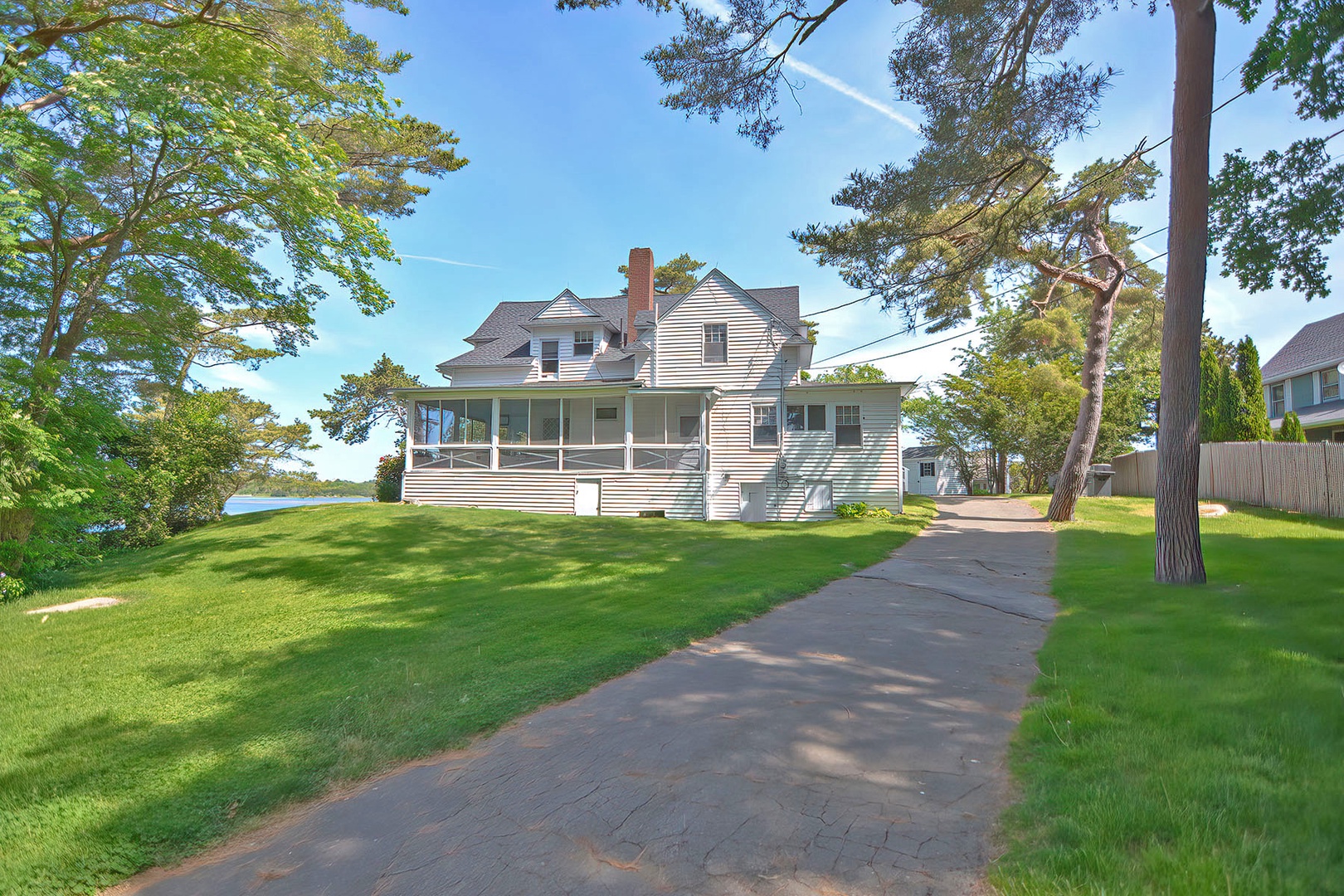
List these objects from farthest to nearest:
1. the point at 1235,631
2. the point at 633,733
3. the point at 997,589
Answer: the point at 997,589 < the point at 1235,631 < the point at 633,733

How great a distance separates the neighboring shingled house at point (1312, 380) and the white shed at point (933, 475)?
17011mm

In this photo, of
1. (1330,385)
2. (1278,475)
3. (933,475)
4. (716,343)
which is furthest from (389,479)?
(1330,385)

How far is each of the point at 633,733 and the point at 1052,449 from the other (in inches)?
1177

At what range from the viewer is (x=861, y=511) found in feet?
65.9

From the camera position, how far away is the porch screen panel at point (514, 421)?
2341 cm

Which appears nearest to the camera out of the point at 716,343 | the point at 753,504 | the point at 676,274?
the point at 753,504

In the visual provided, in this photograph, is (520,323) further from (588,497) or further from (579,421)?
(588,497)

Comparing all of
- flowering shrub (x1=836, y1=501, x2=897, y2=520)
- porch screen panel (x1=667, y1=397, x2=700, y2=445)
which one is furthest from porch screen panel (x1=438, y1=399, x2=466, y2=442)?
flowering shrub (x1=836, y1=501, x2=897, y2=520)

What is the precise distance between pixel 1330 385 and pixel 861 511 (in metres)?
Answer: 21.7

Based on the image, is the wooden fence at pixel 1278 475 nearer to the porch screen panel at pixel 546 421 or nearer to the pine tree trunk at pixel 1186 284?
the pine tree trunk at pixel 1186 284

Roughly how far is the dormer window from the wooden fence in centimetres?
1741

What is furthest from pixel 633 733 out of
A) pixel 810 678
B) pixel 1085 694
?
pixel 1085 694

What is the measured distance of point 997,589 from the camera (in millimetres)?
8820

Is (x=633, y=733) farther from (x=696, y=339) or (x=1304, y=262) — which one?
(x=696, y=339)
